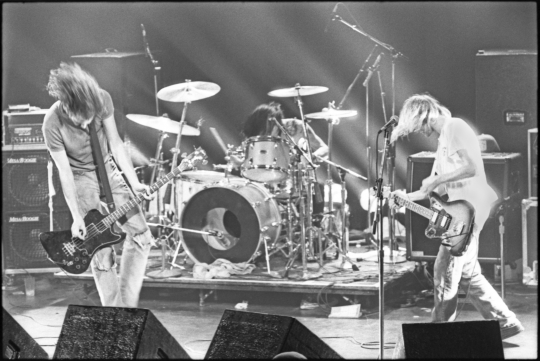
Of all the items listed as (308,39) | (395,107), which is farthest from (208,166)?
(395,107)

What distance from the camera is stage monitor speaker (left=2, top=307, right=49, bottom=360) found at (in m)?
4.39

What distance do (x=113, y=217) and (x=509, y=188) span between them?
316 centimetres

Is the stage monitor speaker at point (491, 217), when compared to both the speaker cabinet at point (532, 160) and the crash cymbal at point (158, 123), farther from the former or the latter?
the crash cymbal at point (158, 123)

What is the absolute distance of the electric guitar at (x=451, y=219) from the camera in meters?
6.21

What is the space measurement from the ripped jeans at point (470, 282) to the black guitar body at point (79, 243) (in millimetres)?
2270

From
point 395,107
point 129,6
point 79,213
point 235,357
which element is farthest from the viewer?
point 129,6

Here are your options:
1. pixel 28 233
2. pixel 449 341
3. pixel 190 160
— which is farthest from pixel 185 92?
pixel 449 341

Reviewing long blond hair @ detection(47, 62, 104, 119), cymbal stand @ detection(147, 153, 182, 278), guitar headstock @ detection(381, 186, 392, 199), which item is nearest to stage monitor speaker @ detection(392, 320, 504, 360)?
guitar headstock @ detection(381, 186, 392, 199)

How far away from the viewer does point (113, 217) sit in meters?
6.32

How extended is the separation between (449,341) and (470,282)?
101 inches

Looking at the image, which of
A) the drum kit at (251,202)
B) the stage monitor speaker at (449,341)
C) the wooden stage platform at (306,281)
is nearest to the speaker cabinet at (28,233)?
the wooden stage platform at (306,281)

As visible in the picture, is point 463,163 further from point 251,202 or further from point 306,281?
point 251,202

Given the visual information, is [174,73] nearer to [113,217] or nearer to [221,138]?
[221,138]

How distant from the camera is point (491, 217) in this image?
7125 millimetres
